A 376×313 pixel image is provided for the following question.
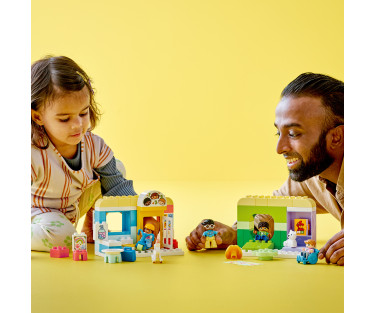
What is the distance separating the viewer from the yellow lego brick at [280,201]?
141 cm

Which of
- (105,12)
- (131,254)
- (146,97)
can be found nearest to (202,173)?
(146,97)

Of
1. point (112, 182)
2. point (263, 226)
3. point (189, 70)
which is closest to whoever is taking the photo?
point (263, 226)

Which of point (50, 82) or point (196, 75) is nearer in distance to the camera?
point (50, 82)

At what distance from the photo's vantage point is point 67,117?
1511 millimetres

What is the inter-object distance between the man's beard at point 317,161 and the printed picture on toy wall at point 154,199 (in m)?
0.30

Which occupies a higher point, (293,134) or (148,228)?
(293,134)

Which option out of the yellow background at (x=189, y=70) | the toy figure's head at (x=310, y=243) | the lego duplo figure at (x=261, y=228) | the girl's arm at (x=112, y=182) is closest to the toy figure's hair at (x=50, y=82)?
the girl's arm at (x=112, y=182)

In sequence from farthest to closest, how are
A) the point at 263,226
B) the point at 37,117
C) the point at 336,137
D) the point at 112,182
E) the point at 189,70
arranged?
the point at 189,70
the point at 112,182
the point at 37,117
the point at 263,226
the point at 336,137

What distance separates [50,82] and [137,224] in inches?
15.4

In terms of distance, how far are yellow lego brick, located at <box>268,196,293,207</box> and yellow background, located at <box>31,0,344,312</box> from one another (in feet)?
1.23

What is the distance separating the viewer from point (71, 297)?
1013 mm

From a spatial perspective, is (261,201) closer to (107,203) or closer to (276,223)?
(276,223)

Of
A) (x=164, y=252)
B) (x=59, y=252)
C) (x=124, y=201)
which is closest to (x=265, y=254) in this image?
→ (x=164, y=252)

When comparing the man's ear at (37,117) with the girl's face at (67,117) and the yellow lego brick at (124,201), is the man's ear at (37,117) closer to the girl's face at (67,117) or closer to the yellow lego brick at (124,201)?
the girl's face at (67,117)
